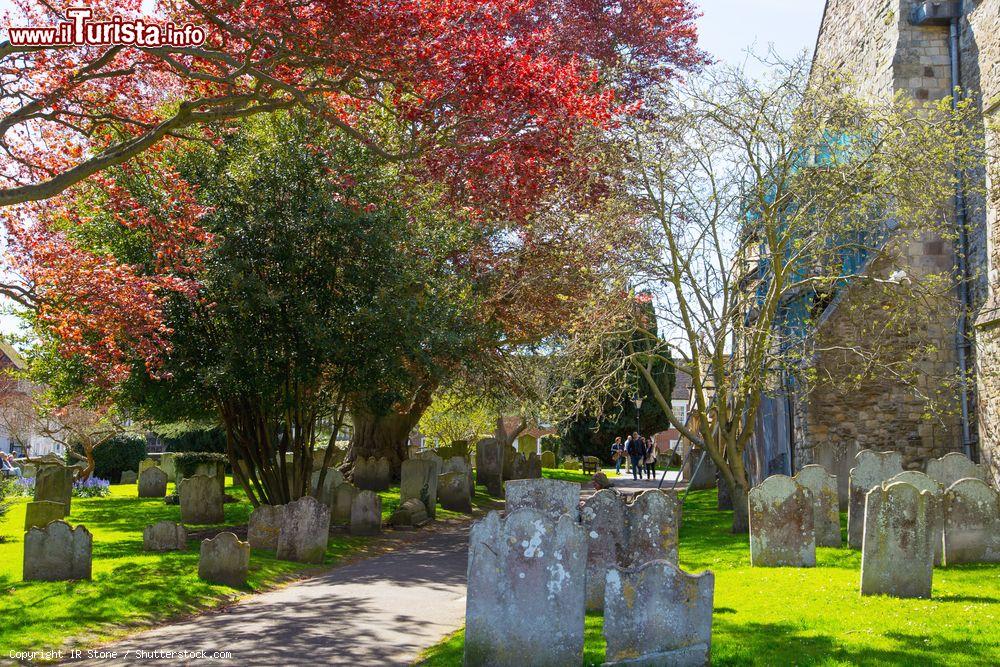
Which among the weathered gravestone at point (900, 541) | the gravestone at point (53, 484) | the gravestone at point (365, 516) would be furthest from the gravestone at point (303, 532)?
the gravestone at point (53, 484)

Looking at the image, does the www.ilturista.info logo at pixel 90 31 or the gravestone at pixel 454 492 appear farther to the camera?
the gravestone at pixel 454 492

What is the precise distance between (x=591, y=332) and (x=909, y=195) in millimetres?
5149

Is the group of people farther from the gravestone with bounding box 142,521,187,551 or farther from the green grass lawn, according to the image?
the gravestone with bounding box 142,521,187,551

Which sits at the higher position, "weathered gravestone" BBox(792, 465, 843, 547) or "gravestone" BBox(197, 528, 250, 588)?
"weathered gravestone" BBox(792, 465, 843, 547)

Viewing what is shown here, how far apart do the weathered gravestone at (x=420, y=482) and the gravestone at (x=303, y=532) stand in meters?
5.89

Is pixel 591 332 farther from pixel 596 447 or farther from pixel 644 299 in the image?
pixel 596 447

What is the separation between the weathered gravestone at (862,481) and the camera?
1215 centimetres

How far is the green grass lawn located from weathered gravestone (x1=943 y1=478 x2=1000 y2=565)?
0.29 metres

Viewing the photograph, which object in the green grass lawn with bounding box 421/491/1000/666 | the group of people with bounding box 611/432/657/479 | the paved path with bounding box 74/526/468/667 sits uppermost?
the group of people with bounding box 611/432/657/479

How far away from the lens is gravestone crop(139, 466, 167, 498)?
2217cm

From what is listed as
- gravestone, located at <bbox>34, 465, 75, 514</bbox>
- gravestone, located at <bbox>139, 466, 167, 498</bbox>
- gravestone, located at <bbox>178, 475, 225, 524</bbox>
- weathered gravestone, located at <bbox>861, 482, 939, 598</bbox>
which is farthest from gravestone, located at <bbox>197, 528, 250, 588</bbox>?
gravestone, located at <bbox>139, 466, 167, 498</bbox>

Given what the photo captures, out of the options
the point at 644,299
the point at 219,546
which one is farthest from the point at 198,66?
the point at 644,299

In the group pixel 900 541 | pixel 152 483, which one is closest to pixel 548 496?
pixel 900 541

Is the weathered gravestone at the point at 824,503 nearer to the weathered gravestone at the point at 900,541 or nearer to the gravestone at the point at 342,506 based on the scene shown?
the weathered gravestone at the point at 900,541
